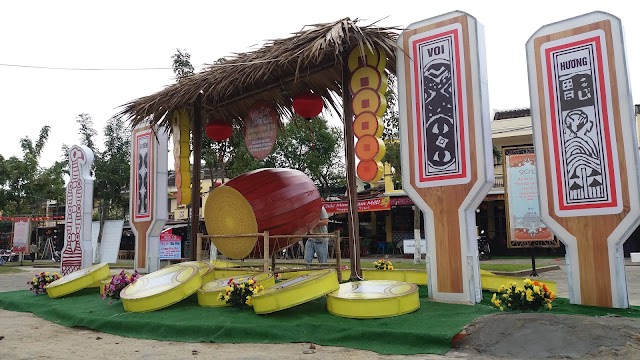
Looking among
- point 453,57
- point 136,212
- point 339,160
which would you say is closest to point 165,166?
point 136,212

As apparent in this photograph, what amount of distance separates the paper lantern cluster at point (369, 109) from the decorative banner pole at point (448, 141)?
1.16 ft

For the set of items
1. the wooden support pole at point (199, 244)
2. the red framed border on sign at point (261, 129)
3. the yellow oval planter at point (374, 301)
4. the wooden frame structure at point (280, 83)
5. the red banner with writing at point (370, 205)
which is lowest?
the yellow oval planter at point (374, 301)

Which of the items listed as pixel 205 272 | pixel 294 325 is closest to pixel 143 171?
pixel 205 272

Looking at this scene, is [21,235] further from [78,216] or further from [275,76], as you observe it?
[275,76]

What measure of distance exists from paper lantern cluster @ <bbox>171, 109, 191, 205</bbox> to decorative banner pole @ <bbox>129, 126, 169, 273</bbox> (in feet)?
2.30

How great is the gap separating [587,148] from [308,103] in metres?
4.24

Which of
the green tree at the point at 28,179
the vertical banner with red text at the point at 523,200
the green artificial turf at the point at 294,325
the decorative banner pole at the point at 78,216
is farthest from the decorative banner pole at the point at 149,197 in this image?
the green tree at the point at 28,179

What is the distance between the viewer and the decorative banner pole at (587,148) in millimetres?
4938

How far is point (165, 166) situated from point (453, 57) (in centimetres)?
668

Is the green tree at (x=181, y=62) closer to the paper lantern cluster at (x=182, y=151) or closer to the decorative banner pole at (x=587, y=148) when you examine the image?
the paper lantern cluster at (x=182, y=151)

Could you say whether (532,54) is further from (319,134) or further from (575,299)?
(319,134)

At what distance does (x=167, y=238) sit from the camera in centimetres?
1930

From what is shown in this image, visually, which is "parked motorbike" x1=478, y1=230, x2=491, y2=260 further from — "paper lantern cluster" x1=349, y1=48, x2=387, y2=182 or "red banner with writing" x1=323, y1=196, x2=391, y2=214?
"paper lantern cluster" x1=349, y1=48, x2=387, y2=182

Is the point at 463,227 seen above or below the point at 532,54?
below
